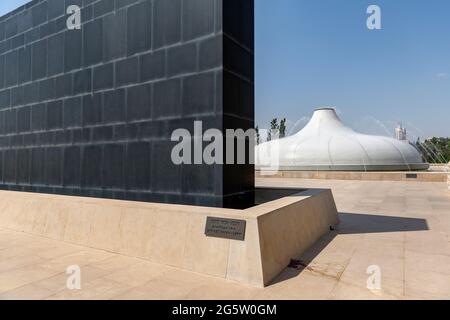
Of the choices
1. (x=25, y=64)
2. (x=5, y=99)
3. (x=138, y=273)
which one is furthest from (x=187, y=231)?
(x=5, y=99)

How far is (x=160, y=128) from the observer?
7.32 meters

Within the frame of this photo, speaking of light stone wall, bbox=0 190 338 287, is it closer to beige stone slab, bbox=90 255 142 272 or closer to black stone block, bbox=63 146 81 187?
beige stone slab, bbox=90 255 142 272

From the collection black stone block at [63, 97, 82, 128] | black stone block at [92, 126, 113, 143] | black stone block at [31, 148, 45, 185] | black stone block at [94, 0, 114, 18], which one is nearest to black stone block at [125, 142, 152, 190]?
black stone block at [92, 126, 113, 143]

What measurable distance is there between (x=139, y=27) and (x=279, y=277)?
655 cm

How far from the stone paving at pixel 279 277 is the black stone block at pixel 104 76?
163 inches

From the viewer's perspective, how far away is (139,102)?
769cm

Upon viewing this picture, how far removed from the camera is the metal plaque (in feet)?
17.1

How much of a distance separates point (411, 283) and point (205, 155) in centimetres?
428

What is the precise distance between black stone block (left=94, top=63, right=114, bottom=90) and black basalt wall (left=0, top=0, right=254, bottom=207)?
1.1 inches

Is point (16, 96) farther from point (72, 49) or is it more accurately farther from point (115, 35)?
point (115, 35)

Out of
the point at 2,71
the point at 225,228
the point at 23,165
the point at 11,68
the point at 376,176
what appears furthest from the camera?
the point at 376,176

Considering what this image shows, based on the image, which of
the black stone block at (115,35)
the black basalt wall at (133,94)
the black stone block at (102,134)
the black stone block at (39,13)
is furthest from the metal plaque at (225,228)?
the black stone block at (39,13)

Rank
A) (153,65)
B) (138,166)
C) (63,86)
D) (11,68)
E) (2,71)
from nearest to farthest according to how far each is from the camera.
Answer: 1. (153,65)
2. (138,166)
3. (63,86)
4. (11,68)
5. (2,71)
